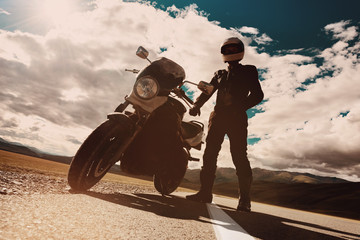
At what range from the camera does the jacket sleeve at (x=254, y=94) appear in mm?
3654

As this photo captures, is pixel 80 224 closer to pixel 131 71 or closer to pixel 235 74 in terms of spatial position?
pixel 131 71

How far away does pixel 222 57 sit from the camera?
3949 mm

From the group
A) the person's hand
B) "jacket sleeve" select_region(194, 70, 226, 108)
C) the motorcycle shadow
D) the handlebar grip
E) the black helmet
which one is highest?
the black helmet

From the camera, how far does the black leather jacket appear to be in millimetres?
3674

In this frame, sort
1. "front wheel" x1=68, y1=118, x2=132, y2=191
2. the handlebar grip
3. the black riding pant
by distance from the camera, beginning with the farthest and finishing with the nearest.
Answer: the black riding pant
the handlebar grip
"front wheel" x1=68, y1=118, x2=132, y2=191

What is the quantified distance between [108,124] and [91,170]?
0.60 meters

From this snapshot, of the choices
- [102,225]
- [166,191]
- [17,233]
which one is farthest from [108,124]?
[166,191]

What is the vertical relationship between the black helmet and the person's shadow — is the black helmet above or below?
above

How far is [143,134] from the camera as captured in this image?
2836 millimetres

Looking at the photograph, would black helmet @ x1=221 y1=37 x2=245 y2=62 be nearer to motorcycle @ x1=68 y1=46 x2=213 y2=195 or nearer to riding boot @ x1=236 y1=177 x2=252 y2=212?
motorcycle @ x1=68 y1=46 x2=213 y2=195

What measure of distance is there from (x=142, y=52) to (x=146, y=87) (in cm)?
56

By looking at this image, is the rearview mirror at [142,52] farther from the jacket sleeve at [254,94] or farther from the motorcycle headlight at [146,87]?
the jacket sleeve at [254,94]

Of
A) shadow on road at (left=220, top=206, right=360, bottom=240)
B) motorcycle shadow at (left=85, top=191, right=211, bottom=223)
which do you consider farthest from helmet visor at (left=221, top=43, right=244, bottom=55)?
shadow on road at (left=220, top=206, right=360, bottom=240)

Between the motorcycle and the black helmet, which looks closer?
the motorcycle
